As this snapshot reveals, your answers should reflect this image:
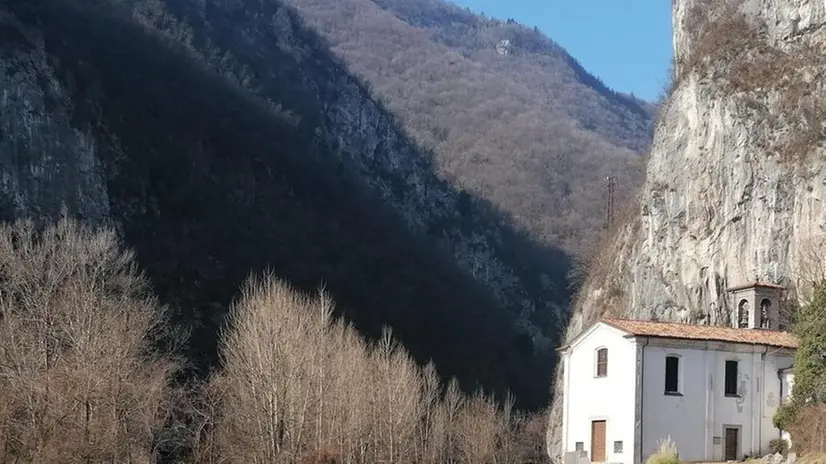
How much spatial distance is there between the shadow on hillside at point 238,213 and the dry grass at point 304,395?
22.1 meters

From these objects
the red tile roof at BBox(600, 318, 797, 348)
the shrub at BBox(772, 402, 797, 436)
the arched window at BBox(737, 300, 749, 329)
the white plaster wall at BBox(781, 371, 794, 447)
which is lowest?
the shrub at BBox(772, 402, 797, 436)

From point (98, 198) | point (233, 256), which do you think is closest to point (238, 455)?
point (98, 198)

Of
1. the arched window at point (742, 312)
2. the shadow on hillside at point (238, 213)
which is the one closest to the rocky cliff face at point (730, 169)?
the arched window at point (742, 312)

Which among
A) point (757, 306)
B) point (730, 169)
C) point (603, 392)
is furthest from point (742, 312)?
point (730, 169)

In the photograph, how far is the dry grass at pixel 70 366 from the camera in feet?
122

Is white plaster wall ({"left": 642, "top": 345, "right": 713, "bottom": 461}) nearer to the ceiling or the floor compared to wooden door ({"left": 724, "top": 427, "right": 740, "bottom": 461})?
nearer to the ceiling

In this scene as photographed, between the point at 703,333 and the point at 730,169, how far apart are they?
18.4 metres

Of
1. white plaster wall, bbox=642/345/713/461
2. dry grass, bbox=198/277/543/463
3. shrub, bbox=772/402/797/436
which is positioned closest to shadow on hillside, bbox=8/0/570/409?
dry grass, bbox=198/277/543/463

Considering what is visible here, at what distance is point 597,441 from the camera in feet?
134

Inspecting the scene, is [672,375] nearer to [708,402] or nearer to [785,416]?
[708,402]

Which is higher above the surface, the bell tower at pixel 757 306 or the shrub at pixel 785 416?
the bell tower at pixel 757 306

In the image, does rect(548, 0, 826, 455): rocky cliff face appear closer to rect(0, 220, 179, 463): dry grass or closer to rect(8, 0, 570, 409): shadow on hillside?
rect(0, 220, 179, 463): dry grass

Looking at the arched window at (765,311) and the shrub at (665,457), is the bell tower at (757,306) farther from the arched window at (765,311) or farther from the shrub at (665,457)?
the shrub at (665,457)

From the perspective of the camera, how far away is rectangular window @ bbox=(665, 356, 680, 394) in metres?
39.4
